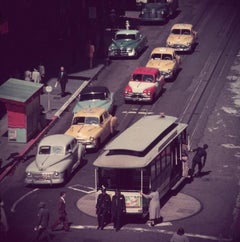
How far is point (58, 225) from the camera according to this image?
3775 centimetres

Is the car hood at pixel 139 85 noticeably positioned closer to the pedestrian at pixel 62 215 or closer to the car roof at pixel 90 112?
the car roof at pixel 90 112

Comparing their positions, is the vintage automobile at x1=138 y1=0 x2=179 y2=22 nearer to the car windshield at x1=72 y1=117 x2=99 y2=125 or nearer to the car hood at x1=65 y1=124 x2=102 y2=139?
the car windshield at x1=72 y1=117 x2=99 y2=125

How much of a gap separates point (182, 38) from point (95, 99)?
50.5 feet

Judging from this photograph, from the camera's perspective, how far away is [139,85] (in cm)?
5603

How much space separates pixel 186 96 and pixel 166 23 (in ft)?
66.9

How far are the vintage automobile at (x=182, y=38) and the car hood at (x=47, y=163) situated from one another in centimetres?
2472

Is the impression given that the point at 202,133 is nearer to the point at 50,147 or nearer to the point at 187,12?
the point at 50,147

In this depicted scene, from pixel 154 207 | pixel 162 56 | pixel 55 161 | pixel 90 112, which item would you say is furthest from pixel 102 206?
pixel 162 56

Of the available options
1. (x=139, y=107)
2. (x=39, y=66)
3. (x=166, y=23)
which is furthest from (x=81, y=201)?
(x=166, y=23)

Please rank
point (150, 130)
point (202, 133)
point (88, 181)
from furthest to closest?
1. point (202, 133)
2. point (88, 181)
3. point (150, 130)

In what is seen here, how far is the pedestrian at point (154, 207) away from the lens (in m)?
37.3

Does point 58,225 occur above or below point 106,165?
below

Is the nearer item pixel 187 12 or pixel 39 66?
pixel 39 66

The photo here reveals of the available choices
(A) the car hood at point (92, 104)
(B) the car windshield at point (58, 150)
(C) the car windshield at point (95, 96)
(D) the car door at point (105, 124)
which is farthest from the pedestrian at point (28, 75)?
(B) the car windshield at point (58, 150)
